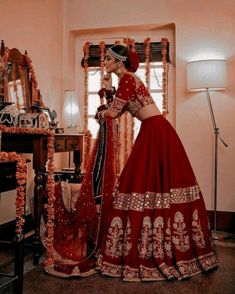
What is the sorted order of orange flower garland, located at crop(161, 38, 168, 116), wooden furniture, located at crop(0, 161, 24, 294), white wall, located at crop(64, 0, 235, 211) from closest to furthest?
wooden furniture, located at crop(0, 161, 24, 294) → white wall, located at crop(64, 0, 235, 211) → orange flower garland, located at crop(161, 38, 168, 116)

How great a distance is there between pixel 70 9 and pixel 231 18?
1.74 m

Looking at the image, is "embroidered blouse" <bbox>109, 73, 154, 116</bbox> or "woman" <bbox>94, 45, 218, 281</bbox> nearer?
"woman" <bbox>94, 45, 218, 281</bbox>

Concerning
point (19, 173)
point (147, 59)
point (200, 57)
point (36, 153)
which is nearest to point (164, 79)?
point (147, 59)

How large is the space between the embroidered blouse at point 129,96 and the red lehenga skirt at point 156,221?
0.24 meters

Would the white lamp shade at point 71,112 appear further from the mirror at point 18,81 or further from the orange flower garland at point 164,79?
the orange flower garland at point 164,79

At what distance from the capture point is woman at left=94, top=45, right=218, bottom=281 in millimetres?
2215

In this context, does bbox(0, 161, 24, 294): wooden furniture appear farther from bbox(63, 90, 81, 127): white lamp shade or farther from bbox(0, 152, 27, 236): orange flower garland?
bbox(63, 90, 81, 127): white lamp shade

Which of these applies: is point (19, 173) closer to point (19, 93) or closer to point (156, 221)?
point (156, 221)

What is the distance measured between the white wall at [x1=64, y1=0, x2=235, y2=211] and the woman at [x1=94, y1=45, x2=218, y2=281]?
129 cm

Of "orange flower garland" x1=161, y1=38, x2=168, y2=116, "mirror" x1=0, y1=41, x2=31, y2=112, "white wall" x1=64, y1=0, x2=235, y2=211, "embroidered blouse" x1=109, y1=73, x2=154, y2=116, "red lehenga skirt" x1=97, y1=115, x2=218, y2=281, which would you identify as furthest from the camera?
"orange flower garland" x1=161, y1=38, x2=168, y2=116

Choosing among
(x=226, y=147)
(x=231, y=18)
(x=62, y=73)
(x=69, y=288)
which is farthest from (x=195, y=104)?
(x=69, y=288)

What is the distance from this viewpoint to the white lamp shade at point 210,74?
10.6 ft

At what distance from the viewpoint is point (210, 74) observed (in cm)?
324

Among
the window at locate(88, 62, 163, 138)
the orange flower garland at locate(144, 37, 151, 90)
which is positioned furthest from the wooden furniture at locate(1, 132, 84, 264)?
the orange flower garland at locate(144, 37, 151, 90)
